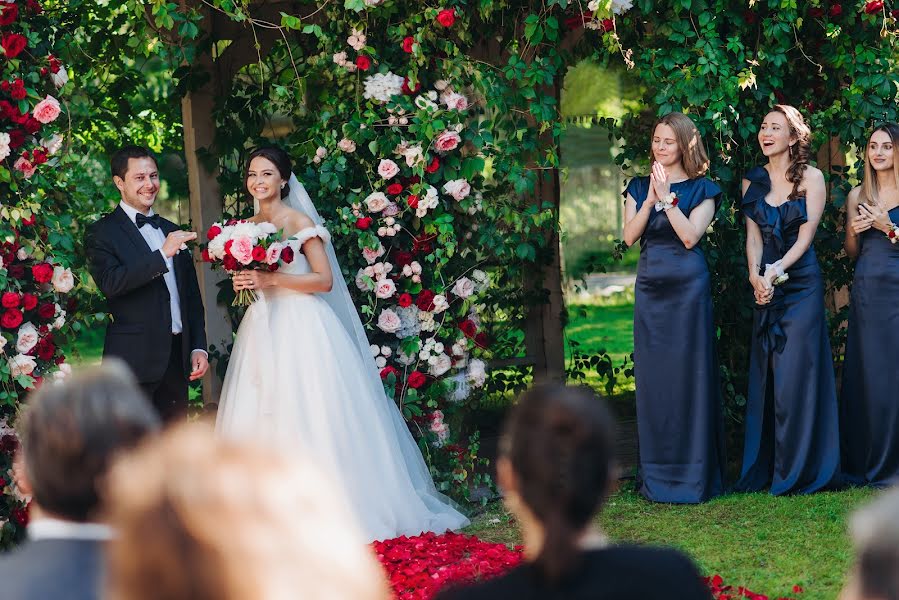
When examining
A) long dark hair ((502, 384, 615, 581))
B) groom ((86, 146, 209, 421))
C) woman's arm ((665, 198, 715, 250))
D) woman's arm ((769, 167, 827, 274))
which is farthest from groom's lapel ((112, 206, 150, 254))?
long dark hair ((502, 384, 615, 581))

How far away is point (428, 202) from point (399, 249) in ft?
1.16

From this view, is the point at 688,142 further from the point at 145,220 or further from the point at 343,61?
the point at 145,220

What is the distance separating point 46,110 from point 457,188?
213 cm

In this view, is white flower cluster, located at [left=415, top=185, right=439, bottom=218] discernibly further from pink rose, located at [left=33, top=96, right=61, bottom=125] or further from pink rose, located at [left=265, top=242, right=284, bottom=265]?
pink rose, located at [left=33, top=96, right=61, bottom=125]

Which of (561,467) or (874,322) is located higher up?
(561,467)

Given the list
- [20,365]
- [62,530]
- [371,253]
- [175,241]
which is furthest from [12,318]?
[62,530]

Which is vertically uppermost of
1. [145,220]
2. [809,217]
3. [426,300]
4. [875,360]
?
[145,220]

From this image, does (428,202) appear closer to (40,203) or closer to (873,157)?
(40,203)

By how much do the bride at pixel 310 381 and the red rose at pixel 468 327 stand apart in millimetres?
753

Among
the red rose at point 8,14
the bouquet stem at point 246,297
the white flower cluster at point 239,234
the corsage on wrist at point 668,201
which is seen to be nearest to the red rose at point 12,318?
the white flower cluster at point 239,234

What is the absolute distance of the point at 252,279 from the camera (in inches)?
208

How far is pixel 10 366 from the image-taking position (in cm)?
476

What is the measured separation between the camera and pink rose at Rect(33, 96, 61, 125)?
4789 millimetres

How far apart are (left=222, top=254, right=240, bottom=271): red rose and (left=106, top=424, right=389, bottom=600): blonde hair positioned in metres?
3.90
